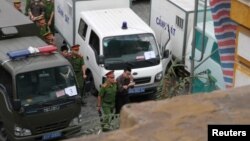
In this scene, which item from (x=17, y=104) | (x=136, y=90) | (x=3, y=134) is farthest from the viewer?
(x=136, y=90)

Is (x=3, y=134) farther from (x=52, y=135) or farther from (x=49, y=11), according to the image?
(x=49, y=11)

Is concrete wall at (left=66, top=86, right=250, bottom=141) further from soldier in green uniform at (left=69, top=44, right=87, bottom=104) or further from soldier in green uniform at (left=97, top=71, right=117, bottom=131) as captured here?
soldier in green uniform at (left=69, top=44, right=87, bottom=104)

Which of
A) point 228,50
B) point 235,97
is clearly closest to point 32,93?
point 228,50

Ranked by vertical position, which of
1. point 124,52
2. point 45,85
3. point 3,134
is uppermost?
point 45,85

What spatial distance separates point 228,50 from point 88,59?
672 centimetres

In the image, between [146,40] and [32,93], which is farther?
[146,40]

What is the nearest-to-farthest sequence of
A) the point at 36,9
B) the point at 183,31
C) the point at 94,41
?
the point at 94,41 < the point at 183,31 < the point at 36,9

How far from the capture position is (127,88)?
11.2m

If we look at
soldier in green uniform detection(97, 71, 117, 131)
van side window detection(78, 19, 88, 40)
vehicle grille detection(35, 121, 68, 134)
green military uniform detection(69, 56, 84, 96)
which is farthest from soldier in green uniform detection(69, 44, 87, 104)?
vehicle grille detection(35, 121, 68, 134)

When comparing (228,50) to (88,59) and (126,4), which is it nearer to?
(88,59)

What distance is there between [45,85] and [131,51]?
2.84m

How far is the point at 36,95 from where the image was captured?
9.59 meters

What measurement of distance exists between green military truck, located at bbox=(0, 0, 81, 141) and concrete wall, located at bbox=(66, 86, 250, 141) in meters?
7.20

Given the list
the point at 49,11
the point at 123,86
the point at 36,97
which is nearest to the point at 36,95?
the point at 36,97
